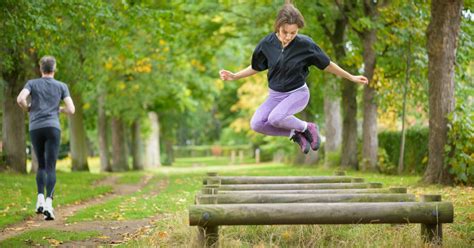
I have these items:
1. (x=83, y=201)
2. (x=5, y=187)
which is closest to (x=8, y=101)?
(x=5, y=187)

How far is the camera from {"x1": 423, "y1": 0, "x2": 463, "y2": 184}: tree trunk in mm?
14109

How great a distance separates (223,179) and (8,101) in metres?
14.0

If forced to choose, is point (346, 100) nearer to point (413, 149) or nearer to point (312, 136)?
point (413, 149)

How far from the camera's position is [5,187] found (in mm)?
15047

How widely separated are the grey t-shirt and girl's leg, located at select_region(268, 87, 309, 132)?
371cm

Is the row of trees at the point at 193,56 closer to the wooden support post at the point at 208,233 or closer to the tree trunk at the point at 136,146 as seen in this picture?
the tree trunk at the point at 136,146

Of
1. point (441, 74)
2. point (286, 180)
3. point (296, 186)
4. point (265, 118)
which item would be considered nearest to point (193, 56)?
point (441, 74)

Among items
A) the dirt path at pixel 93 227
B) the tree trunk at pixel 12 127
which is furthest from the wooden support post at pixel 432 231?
the tree trunk at pixel 12 127

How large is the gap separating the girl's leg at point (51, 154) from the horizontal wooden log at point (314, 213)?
3862 mm

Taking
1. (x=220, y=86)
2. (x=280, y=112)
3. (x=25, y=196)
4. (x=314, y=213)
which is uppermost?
(x=220, y=86)

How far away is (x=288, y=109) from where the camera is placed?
287 inches

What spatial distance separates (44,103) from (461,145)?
8.89 metres

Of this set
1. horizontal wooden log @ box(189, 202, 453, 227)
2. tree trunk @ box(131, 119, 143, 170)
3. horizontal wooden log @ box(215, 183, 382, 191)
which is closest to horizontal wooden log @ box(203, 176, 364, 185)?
horizontal wooden log @ box(215, 183, 382, 191)

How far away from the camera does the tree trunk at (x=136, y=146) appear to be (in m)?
36.5
